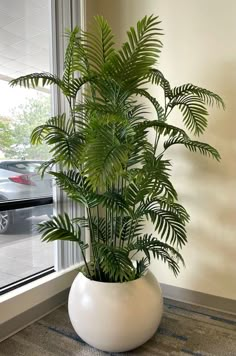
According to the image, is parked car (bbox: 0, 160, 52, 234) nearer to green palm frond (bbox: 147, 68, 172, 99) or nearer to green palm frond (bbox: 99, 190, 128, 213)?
green palm frond (bbox: 99, 190, 128, 213)

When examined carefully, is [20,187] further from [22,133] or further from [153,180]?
[153,180]

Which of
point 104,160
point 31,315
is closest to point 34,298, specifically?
point 31,315

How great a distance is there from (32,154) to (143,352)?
149 centimetres

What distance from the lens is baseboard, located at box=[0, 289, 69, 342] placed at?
176 cm

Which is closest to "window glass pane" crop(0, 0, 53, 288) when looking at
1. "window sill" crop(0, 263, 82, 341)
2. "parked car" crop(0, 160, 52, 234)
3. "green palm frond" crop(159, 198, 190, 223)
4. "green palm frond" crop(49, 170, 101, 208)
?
"parked car" crop(0, 160, 52, 234)

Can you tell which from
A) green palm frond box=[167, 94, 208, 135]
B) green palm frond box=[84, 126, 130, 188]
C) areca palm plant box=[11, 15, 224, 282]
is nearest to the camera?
green palm frond box=[84, 126, 130, 188]

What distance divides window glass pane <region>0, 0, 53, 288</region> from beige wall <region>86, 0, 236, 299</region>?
33.8 inches

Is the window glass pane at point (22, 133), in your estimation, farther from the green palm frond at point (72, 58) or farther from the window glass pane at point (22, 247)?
the green palm frond at point (72, 58)

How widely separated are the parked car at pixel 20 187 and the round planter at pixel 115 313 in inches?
27.7

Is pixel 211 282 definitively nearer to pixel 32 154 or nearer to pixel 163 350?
pixel 163 350

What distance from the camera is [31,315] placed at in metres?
1.93

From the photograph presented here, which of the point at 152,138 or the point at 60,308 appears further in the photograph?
the point at 152,138

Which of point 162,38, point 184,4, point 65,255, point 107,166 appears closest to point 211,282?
point 65,255

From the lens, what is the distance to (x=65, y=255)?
223cm
